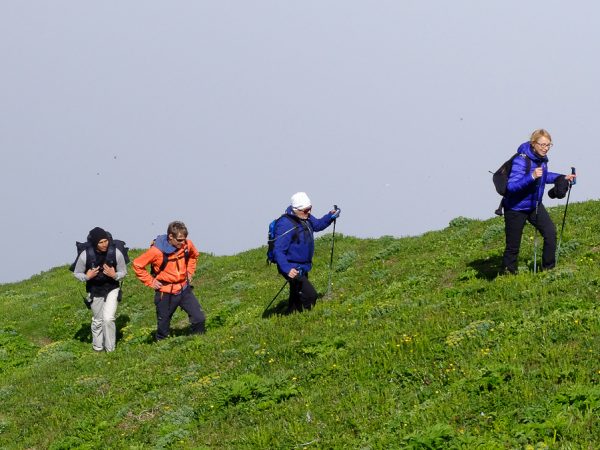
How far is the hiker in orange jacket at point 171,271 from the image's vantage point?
15281 mm

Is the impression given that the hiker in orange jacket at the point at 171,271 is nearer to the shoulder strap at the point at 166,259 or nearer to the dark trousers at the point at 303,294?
the shoulder strap at the point at 166,259

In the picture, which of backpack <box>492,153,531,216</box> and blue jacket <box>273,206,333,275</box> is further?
blue jacket <box>273,206,333,275</box>

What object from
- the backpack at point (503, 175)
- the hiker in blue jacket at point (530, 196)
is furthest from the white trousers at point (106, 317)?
the backpack at point (503, 175)

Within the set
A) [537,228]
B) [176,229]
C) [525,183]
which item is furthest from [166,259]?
[537,228]

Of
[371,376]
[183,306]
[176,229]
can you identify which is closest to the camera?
[371,376]

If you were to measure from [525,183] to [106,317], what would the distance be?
10428 mm

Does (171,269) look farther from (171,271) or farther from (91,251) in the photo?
(91,251)

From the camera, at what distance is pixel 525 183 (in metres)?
12.9

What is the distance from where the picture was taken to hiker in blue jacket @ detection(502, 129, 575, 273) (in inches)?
510

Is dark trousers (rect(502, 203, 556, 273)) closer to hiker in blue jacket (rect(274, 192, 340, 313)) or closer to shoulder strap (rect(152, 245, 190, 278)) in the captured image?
hiker in blue jacket (rect(274, 192, 340, 313))

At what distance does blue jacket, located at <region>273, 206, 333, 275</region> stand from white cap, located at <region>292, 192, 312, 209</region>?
0.17 metres

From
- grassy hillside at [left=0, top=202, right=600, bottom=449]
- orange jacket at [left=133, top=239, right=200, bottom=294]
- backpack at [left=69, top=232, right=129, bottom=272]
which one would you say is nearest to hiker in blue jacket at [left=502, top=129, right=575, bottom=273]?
grassy hillside at [left=0, top=202, right=600, bottom=449]

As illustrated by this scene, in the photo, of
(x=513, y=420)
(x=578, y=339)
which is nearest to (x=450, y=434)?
(x=513, y=420)

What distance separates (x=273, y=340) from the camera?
1264 cm
